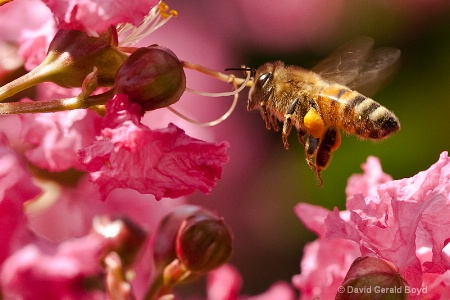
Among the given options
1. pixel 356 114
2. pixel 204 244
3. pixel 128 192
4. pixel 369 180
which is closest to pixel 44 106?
pixel 204 244

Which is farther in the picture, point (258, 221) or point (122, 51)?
point (258, 221)

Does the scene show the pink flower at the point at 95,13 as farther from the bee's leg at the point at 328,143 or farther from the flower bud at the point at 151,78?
the bee's leg at the point at 328,143

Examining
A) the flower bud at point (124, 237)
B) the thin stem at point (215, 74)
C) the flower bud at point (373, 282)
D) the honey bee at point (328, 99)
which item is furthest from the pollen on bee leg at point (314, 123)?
the flower bud at point (124, 237)

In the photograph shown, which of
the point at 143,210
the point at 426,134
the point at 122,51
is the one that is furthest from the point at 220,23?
the point at 122,51

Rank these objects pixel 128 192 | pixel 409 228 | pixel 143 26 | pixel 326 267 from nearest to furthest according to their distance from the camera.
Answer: pixel 409 228 < pixel 143 26 < pixel 326 267 < pixel 128 192

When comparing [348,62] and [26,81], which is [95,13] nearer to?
[26,81]

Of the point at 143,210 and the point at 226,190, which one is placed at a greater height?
the point at 143,210

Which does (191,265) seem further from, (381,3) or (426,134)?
(381,3)
